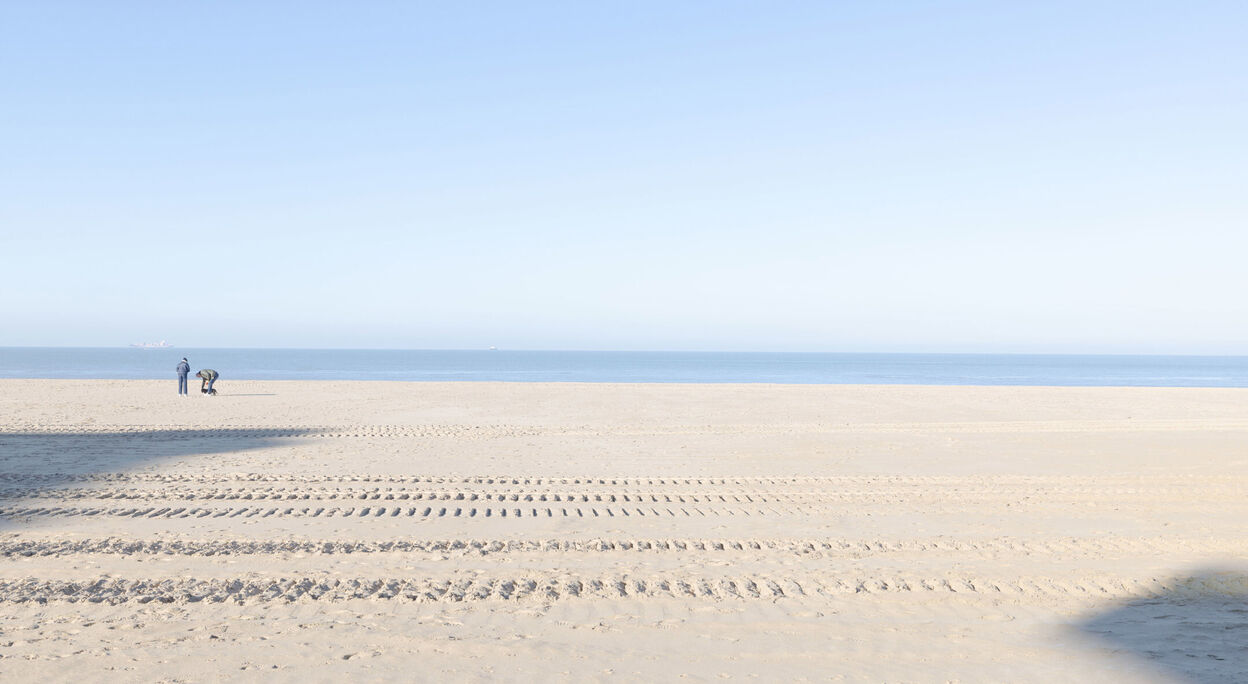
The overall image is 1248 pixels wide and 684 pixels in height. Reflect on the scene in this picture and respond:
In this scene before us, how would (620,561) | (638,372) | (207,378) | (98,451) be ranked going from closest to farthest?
1. (620,561)
2. (98,451)
3. (207,378)
4. (638,372)

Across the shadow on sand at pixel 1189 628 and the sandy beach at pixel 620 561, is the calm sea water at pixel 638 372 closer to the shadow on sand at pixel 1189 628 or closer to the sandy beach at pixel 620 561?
the sandy beach at pixel 620 561

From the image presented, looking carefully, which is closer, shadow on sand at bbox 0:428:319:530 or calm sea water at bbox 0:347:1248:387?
shadow on sand at bbox 0:428:319:530

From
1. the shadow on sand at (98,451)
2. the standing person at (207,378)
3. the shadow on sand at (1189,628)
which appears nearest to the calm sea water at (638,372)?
the standing person at (207,378)

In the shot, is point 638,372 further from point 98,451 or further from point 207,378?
point 98,451

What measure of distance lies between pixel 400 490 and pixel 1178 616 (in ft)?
23.6

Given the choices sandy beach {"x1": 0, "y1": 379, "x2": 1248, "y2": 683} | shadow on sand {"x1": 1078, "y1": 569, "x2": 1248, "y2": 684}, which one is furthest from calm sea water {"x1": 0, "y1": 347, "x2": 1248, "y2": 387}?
shadow on sand {"x1": 1078, "y1": 569, "x2": 1248, "y2": 684}

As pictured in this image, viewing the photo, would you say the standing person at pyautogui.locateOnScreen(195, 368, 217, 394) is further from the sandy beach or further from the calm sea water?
the sandy beach

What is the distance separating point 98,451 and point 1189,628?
13.3m

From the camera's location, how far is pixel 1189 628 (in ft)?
15.8

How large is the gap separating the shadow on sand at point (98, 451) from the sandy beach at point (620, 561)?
10 centimetres

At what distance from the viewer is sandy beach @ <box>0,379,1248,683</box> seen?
4355mm

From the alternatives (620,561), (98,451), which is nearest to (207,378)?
(98,451)

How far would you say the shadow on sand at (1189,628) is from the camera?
426 cm

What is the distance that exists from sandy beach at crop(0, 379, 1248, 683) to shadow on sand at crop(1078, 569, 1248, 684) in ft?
0.07
